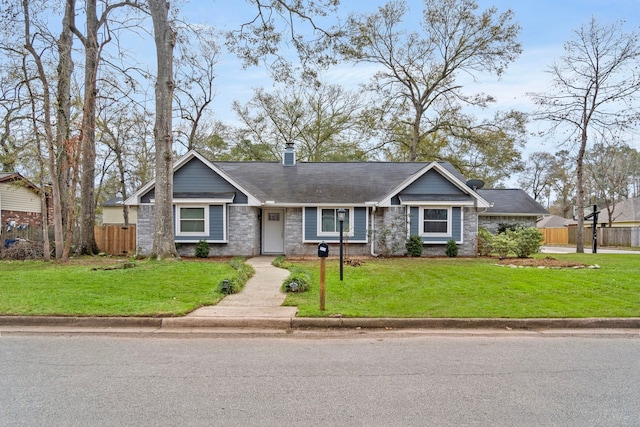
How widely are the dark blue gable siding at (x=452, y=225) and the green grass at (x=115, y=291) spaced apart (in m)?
8.81

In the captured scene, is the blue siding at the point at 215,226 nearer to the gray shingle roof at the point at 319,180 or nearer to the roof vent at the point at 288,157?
the gray shingle roof at the point at 319,180

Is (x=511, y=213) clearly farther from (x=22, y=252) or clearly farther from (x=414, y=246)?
(x=22, y=252)

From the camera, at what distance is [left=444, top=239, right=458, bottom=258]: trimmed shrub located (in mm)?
17281

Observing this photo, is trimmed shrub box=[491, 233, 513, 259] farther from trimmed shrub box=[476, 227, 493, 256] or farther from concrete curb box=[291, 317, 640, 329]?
concrete curb box=[291, 317, 640, 329]

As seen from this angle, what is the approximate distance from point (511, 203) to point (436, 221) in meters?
11.7

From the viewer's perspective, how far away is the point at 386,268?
12805 millimetres

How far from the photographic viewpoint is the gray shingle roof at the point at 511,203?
25.5 meters

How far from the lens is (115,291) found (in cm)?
832

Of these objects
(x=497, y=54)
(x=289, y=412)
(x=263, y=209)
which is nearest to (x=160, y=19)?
(x=263, y=209)

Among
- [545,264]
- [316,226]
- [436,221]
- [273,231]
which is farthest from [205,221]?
[545,264]

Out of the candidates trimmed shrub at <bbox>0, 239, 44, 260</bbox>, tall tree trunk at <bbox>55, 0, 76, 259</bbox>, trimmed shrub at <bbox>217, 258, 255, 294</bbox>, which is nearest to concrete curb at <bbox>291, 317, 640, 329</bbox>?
trimmed shrub at <bbox>217, 258, 255, 294</bbox>

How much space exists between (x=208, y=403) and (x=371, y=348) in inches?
96.5

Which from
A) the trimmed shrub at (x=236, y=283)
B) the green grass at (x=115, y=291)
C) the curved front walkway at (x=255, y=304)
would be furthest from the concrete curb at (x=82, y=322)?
the trimmed shrub at (x=236, y=283)

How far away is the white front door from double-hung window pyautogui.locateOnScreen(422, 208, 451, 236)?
255 inches
